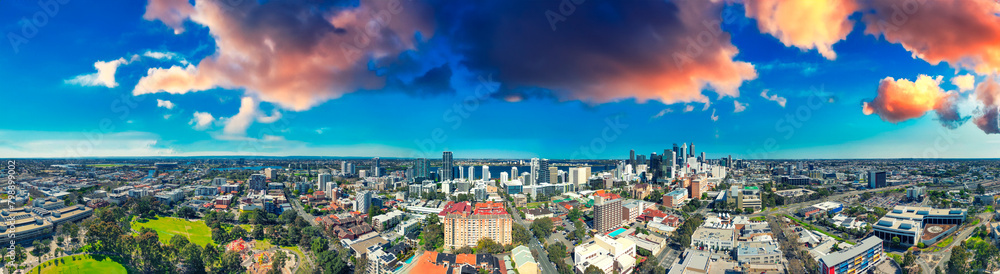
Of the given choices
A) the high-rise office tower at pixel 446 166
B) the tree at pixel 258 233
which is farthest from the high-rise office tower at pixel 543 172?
the tree at pixel 258 233

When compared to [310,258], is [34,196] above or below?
above

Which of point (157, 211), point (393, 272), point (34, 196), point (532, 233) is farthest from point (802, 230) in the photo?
point (34, 196)

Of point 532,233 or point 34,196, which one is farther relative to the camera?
point 34,196

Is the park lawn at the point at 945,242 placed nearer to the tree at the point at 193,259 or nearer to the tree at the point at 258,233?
the tree at the point at 193,259

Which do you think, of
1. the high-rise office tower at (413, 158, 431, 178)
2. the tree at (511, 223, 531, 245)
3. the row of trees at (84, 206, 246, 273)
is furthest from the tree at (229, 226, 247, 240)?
the high-rise office tower at (413, 158, 431, 178)

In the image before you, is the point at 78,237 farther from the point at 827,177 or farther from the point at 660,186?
the point at 827,177

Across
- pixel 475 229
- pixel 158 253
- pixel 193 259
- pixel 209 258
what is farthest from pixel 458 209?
pixel 158 253

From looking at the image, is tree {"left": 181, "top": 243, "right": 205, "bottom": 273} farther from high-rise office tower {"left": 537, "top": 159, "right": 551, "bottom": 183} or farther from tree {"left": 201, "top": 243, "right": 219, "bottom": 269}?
high-rise office tower {"left": 537, "top": 159, "right": 551, "bottom": 183}
